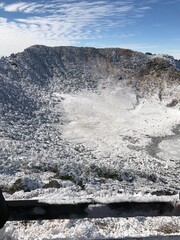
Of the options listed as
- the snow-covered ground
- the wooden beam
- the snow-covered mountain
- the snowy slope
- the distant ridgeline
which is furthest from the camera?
the distant ridgeline

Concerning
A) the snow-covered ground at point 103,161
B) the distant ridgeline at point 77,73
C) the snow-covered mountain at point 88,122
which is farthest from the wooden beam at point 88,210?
the distant ridgeline at point 77,73

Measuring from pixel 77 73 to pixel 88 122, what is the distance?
19.3 m

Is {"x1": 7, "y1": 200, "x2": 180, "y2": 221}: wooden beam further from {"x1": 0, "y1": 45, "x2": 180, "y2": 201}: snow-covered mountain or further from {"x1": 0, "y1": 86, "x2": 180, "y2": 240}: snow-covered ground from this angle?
{"x1": 0, "y1": 45, "x2": 180, "y2": 201}: snow-covered mountain

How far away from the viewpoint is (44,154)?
67.2ft

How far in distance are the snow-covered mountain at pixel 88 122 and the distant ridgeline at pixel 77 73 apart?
15cm

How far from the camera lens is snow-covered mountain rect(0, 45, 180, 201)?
16.1 meters

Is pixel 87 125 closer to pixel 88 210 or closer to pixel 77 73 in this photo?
pixel 77 73

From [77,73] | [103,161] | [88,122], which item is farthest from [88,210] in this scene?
[77,73]

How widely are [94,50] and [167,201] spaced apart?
56.2 meters

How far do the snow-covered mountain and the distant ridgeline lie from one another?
0.15 meters

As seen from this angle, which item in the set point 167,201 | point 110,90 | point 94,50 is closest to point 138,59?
point 94,50

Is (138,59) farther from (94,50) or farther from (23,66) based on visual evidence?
(23,66)

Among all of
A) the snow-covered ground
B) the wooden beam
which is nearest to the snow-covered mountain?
the snow-covered ground

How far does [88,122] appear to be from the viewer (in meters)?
32.6
